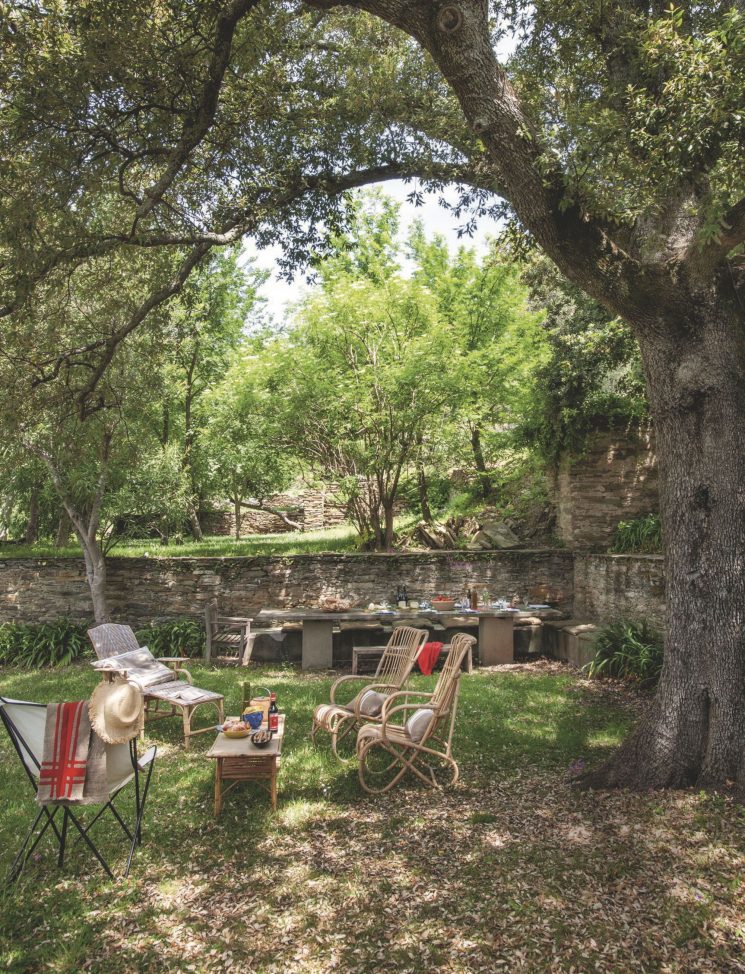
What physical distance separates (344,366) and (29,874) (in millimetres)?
8282

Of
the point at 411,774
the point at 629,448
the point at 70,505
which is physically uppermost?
the point at 629,448

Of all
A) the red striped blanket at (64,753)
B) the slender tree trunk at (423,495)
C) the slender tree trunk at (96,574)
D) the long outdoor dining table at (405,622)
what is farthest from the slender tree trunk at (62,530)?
the red striped blanket at (64,753)

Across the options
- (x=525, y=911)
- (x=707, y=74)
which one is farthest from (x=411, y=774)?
(x=707, y=74)

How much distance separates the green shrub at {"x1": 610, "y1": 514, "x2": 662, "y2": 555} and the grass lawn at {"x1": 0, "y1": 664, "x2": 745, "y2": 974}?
4.55 m

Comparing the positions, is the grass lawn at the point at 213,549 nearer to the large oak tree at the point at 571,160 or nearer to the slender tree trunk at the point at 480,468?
the slender tree trunk at the point at 480,468

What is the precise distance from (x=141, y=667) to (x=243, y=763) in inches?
102

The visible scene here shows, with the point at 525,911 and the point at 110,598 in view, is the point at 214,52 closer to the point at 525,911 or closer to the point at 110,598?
the point at 525,911

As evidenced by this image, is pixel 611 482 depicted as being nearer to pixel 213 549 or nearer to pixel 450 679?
pixel 450 679

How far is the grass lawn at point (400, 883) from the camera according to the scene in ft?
9.55

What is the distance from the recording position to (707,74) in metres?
3.69

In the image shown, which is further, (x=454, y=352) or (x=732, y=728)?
(x=454, y=352)

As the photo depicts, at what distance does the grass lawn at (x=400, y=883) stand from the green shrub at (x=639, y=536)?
455 cm

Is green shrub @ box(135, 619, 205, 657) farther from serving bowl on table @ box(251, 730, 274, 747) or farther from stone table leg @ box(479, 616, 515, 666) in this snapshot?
serving bowl on table @ box(251, 730, 274, 747)

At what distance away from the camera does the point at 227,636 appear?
29.9 feet
